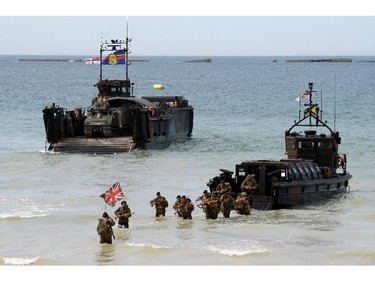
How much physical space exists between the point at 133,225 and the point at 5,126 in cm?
4243

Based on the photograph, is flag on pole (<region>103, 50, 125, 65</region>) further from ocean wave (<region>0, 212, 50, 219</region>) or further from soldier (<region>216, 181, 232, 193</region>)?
soldier (<region>216, 181, 232, 193</region>)

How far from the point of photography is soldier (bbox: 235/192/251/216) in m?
33.8

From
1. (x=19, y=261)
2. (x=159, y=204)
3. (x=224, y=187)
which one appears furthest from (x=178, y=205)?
(x=19, y=261)

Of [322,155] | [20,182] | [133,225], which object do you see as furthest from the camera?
[20,182]

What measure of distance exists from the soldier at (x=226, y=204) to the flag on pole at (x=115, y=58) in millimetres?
30163

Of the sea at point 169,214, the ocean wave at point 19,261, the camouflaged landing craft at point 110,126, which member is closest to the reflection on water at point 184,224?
the sea at point 169,214

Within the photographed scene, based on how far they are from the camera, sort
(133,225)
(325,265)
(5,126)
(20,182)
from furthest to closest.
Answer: (5,126)
(20,182)
(133,225)
(325,265)

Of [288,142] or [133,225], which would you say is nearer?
[133,225]

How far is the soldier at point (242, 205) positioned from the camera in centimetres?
3378

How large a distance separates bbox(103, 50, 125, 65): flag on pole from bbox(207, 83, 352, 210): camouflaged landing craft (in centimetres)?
2449

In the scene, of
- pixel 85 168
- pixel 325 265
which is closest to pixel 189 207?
pixel 325 265

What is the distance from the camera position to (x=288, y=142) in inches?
1577

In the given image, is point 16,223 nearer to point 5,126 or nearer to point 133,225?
point 133,225

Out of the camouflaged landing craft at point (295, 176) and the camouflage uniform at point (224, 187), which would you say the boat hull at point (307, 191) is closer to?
the camouflaged landing craft at point (295, 176)
